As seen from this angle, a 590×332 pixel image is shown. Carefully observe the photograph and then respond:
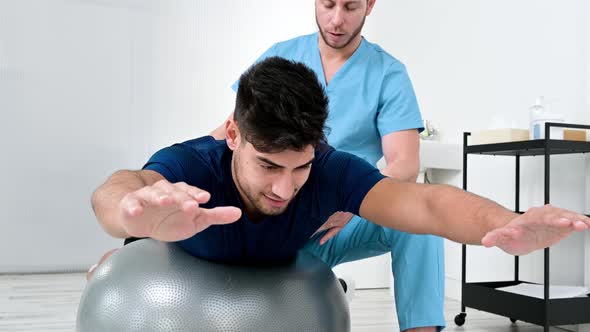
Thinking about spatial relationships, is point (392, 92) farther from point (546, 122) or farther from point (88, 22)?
point (88, 22)

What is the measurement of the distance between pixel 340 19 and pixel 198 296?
926 mm

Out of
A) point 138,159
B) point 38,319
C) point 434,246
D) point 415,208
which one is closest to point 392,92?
point 434,246

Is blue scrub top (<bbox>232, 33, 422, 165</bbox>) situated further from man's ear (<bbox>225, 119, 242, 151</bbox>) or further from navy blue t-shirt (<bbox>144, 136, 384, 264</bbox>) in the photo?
man's ear (<bbox>225, 119, 242, 151</bbox>)

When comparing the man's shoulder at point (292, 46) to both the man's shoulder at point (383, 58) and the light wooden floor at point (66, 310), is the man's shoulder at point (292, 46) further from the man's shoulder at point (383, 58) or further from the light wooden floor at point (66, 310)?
the light wooden floor at point (66, 310)

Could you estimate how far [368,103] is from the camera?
6.32 ft

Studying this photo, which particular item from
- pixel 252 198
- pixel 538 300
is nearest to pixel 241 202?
pixel 252 198

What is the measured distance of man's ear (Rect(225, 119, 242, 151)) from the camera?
135cm

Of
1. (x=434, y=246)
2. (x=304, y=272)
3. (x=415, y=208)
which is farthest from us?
(x=434, y=246)

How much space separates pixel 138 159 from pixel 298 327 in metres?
3.20

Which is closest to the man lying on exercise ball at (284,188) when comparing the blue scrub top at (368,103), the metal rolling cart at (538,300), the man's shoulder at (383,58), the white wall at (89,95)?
the blue scrub top at (368,103)

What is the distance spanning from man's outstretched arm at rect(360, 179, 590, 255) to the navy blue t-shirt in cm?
6

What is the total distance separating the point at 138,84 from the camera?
4.36 meters

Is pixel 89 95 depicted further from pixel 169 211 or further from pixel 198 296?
pixel 169 211

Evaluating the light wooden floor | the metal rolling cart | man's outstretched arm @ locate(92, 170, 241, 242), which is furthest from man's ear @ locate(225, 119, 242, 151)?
the light wooden floor
